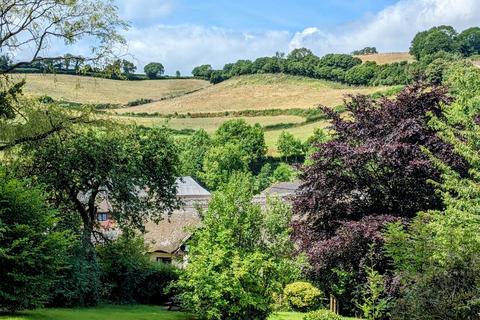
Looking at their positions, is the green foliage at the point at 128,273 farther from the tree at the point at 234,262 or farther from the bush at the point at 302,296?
the tree at the point at 234,262

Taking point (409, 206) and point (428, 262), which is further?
point (409, 206)

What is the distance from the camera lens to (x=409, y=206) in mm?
27000

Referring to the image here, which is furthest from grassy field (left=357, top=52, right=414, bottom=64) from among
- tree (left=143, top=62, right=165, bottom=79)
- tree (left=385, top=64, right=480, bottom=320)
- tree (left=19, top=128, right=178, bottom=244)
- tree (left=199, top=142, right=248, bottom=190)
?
tree (left=385, top=64, right=480, bottom=320)

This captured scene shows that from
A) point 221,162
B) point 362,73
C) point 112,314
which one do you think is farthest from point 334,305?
point 362,73

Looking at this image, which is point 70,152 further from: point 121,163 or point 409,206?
point 409,206

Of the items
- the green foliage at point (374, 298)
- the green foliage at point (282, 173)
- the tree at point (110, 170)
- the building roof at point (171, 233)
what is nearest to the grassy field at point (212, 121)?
the green foliage at point (282, 173)

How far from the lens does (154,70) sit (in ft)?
465

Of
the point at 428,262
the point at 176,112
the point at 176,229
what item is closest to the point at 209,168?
the point at 176,112

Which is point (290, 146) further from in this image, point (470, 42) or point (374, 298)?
point (374, 298)

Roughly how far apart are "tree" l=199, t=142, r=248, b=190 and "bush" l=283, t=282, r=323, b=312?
60.0m

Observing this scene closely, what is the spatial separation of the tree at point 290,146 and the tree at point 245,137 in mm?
3812

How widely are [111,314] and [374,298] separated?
10976 mm

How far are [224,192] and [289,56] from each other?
459ft

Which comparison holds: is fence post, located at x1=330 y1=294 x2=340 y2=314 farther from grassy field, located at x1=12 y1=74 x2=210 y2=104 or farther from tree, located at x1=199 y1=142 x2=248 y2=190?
grassy field, located at x1=12 y1=74 x2=210 y2=104
